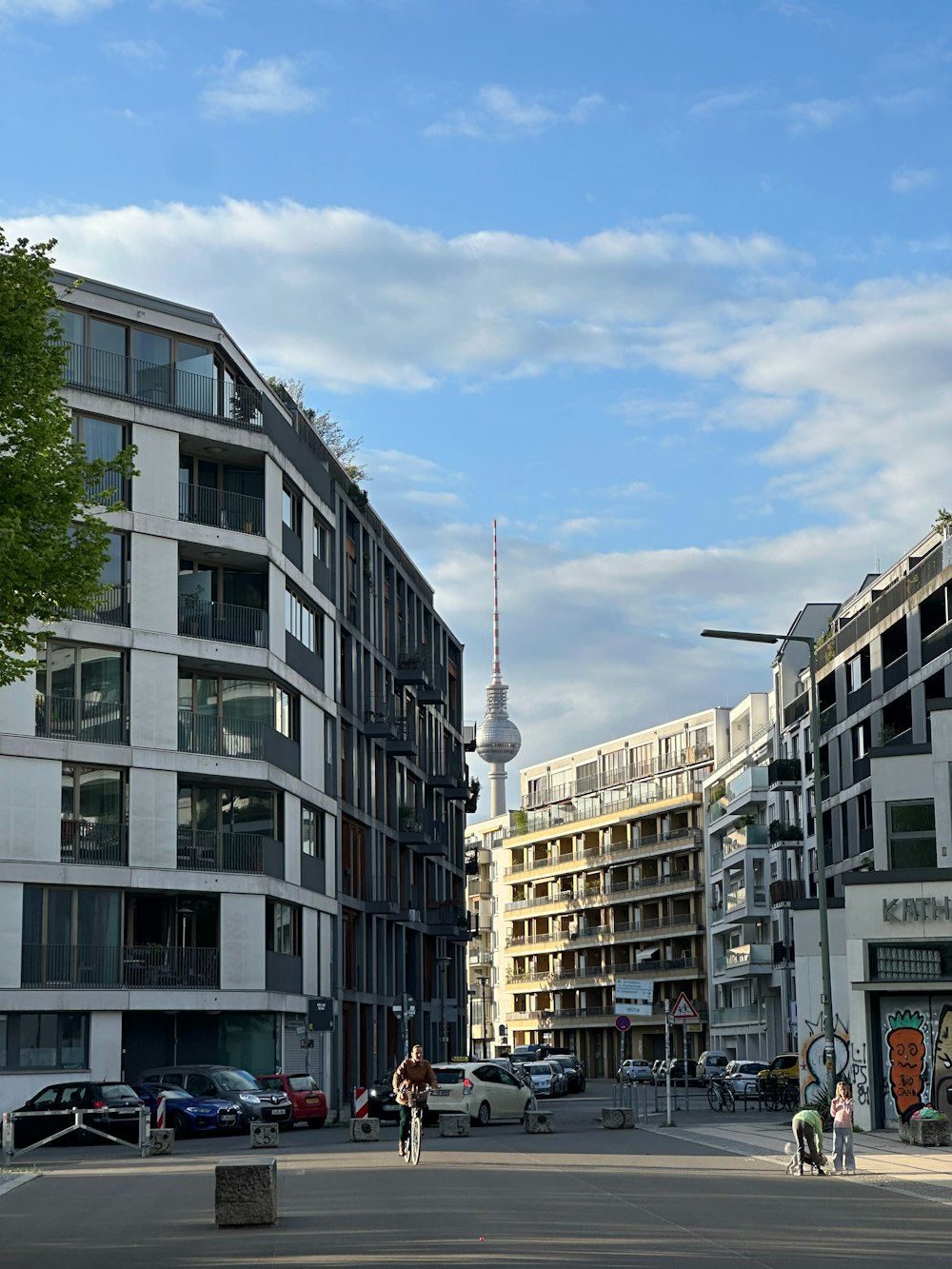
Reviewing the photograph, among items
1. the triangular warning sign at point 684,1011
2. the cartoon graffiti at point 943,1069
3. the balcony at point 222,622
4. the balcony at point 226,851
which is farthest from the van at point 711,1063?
the cartoon graffiti at point 943,1069

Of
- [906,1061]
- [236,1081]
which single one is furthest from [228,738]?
[906,1061]

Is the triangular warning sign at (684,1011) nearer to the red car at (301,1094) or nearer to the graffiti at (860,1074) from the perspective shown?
the graffiti at (860,1074)

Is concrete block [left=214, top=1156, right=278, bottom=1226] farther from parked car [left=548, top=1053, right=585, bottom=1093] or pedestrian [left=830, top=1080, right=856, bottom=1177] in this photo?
parked car [left=548, top=1053, right=585, bottom=1093]

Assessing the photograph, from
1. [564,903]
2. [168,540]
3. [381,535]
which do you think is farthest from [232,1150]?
[564,903]

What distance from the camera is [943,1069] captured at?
35375 millimetres

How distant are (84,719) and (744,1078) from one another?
28.6m

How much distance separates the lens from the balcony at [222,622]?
183 feet

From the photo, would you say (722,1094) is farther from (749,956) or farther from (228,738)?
(749,956)

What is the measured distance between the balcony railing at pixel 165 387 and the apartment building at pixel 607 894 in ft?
216

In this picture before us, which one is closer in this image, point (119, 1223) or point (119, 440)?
point (119, 1223)

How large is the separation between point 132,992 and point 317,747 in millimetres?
13973

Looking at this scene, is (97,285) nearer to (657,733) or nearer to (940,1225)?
(940,1225)

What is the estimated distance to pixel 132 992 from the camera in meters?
52.0

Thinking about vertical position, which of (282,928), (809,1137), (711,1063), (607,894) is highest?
(607,894)
